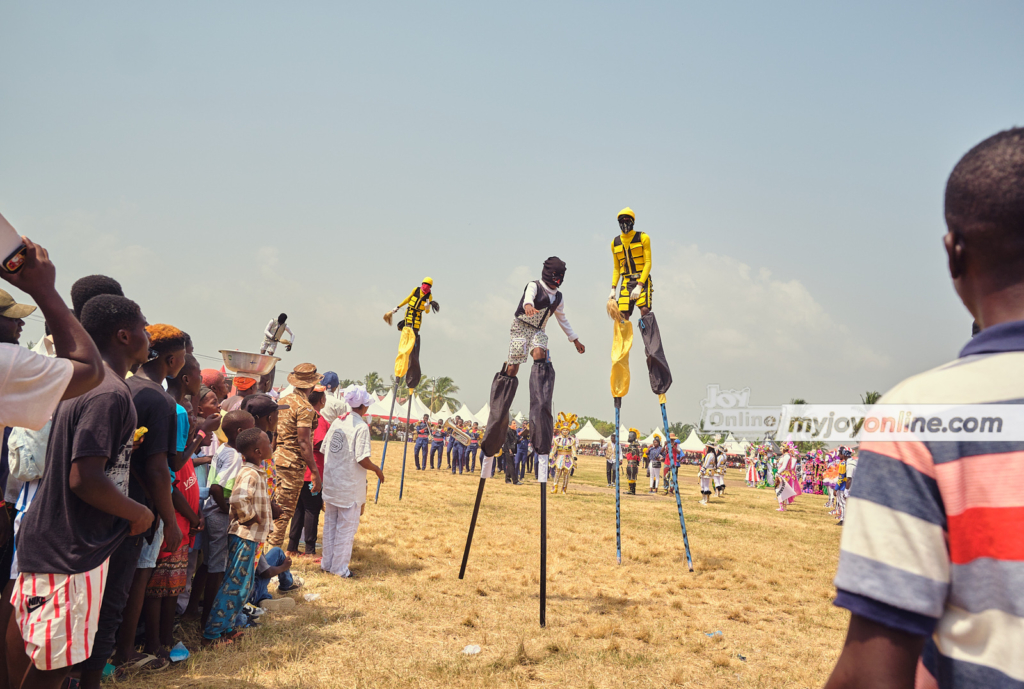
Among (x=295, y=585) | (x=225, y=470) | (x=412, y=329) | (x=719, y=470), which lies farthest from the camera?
(x=719, y=470)

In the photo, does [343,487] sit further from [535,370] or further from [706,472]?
[706,472]

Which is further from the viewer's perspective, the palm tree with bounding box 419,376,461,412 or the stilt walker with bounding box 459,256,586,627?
the palm tree with bounding box 419,376,461,412

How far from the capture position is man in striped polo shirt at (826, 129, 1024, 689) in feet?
2.99

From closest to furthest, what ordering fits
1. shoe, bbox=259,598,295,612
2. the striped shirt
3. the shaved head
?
the striped shirt, the shaved head, shoe, bbox=259,598,295,612

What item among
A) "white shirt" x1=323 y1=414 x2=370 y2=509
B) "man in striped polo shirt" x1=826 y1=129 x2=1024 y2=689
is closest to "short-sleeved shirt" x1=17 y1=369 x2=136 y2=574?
"man in striped polo shirt" x1=826 y1=129 x2=1024 y2=689

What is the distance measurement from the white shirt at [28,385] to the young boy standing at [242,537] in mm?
2737

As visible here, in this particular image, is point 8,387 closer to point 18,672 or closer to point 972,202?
point 18,672

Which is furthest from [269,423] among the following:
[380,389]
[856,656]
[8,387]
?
[380,389]

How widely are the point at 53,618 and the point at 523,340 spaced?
169 inches

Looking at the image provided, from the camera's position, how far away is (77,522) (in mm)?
2684

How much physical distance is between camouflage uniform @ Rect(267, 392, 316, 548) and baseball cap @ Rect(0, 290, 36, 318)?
391 centimetres

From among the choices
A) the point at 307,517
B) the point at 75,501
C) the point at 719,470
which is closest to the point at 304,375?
the point at 307,517

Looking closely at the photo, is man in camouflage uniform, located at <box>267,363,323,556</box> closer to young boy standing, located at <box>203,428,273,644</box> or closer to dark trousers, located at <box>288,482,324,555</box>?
dark trousers, located at <box>288,482,324,555</box>

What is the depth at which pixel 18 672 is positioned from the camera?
8.53ft
